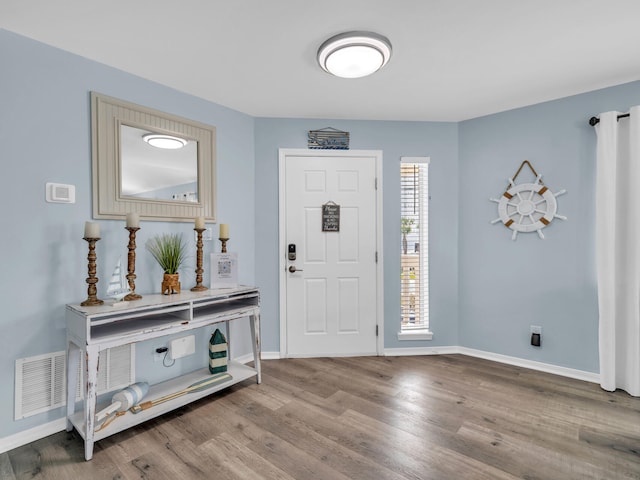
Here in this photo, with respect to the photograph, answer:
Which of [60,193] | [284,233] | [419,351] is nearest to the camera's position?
[60,193]

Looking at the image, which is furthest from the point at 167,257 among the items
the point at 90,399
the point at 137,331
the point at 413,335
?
the point at 413,335

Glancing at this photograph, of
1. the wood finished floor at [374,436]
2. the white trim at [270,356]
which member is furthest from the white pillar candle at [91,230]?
the white trim at [270,356]

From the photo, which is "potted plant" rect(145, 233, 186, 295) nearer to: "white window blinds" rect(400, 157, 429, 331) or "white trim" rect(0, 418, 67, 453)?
"white trim" rect(0, 418, 67, 453)

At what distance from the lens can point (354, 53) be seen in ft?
6.33

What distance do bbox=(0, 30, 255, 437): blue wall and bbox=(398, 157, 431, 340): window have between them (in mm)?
2395

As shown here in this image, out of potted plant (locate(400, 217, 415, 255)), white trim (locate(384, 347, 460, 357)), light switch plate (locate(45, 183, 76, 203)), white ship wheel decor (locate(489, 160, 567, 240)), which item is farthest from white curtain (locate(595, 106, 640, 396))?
light switch plate (locate(45, 183, 76, 203))

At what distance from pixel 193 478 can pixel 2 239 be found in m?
1.67

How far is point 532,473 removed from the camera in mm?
1618

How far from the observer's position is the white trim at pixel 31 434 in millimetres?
1805

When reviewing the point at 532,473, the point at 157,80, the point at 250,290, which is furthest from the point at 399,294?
the point at 157,80

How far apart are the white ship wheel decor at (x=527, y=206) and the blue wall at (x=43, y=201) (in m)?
3.18

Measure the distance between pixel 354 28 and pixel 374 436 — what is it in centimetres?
239

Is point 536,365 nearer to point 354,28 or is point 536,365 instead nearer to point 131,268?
point 354,28

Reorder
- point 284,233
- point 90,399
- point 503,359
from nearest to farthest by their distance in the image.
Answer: point 90,399 < point 503,359 < point 284,233
